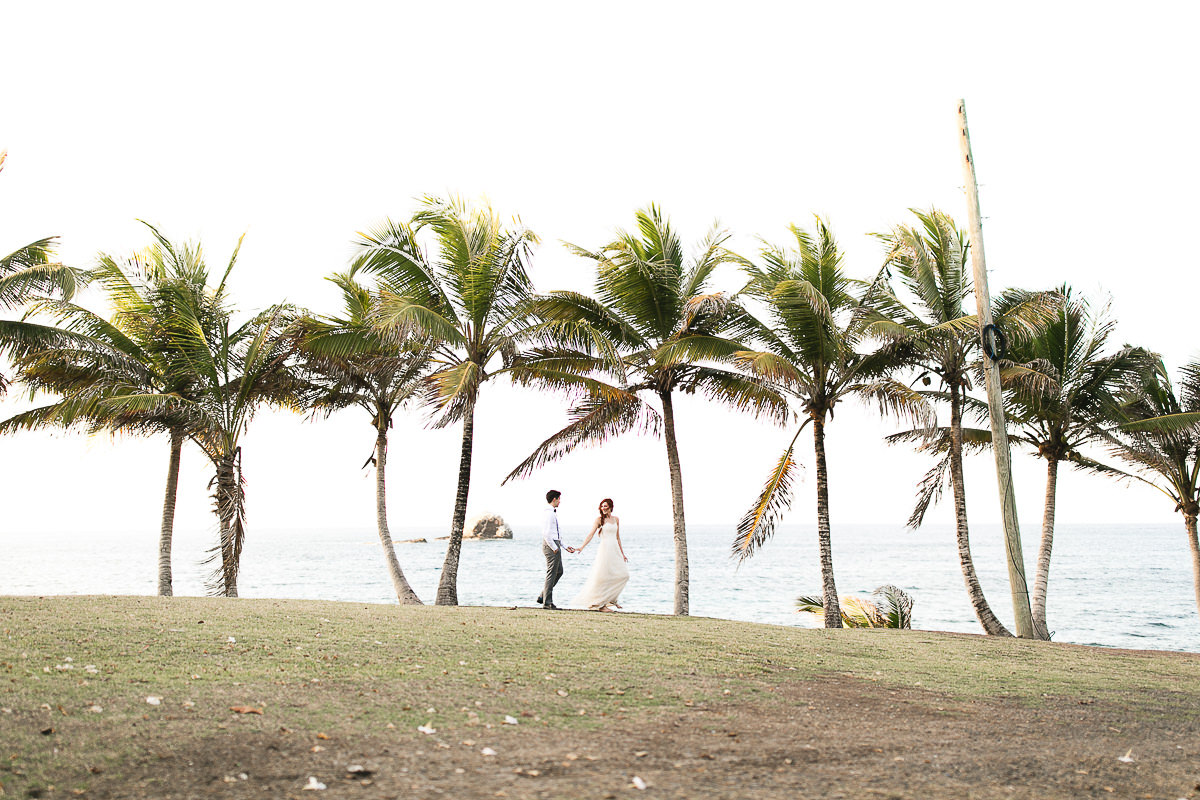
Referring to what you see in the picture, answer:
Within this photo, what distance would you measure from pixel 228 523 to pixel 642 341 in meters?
9.43

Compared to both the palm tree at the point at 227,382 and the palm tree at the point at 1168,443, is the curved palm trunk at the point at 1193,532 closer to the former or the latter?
the palm tree at the point at 1168,443

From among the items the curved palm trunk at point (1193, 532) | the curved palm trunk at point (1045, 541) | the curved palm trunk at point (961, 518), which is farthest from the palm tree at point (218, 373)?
the curved palm trunk at point (1193, 532)

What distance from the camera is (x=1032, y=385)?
15.1 meters

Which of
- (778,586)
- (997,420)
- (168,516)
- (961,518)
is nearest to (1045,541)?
(961,518)

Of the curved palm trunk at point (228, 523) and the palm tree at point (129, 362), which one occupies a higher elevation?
the palm tree at point (129, 362)

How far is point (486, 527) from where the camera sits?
134m

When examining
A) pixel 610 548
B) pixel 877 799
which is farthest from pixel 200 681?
pixel 610 548

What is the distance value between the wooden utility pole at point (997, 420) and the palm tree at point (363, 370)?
11001 mm

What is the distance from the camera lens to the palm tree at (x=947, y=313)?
50.8 feet

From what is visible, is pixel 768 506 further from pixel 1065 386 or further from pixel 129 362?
pixel 129 362

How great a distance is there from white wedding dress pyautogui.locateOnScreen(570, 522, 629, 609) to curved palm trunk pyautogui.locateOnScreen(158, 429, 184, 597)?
9390 millimetres

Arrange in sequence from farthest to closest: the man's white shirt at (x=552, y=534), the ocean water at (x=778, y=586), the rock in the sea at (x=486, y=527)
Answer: the rock in the sea at (x=486, y=527)
the ocean water at (x=778, y=586)
the man's white shirt at (x=552, y=534)

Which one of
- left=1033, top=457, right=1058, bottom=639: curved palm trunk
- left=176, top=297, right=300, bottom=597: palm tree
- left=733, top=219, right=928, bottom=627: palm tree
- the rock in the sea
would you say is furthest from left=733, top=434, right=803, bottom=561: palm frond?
the rock in the sea

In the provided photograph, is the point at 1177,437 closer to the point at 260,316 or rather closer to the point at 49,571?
the point at 260,316
